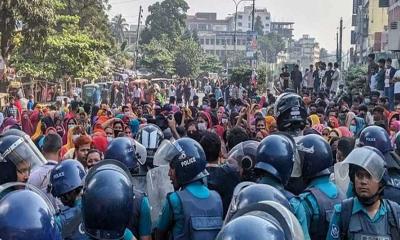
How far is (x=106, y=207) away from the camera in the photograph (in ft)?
11.7

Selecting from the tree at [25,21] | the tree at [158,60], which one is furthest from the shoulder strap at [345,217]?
the tree at [158,60]

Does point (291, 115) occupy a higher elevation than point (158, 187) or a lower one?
higher

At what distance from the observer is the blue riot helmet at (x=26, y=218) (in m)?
2.86

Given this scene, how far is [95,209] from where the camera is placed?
11.7ft

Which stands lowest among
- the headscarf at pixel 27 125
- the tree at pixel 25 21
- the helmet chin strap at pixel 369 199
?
the headscarf at pixel 27 125

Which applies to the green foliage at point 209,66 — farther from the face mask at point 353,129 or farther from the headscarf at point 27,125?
the face mask at point 353,129

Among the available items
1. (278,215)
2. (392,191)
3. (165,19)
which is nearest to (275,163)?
(392,191)

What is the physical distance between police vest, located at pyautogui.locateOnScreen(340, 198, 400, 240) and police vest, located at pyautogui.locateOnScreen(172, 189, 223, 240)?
883 millimetres

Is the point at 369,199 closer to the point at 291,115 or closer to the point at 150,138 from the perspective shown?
the point at 291,115

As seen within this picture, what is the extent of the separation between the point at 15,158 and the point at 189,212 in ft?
5.77

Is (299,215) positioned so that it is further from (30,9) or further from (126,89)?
(126,89)

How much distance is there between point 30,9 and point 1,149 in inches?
886

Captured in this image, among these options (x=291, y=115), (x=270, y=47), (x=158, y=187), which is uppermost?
(x=270, y=47)

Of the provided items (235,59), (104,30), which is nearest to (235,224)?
(104,30)
